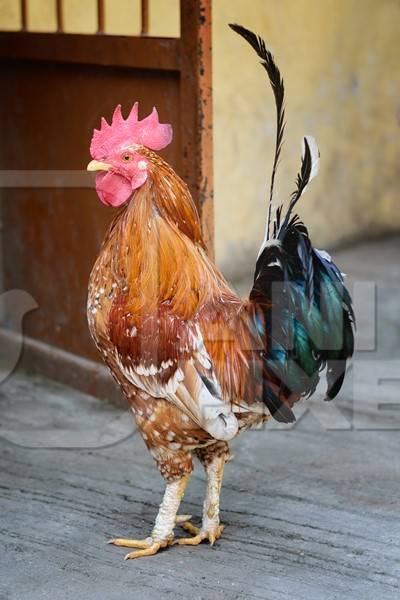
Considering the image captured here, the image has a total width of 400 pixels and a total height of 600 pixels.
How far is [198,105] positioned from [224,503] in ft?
5.75

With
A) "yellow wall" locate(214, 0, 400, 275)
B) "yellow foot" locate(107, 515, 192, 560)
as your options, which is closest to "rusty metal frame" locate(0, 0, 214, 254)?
"yellow foot" locate(107, 515, 192, 560)

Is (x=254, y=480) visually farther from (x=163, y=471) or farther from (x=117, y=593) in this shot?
(x=117, y=593)

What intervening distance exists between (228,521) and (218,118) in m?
3.54

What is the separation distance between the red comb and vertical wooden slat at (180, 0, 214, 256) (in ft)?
2.82

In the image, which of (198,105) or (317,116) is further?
(317,116)

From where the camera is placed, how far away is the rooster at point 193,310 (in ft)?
11.4

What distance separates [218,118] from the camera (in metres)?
6.81

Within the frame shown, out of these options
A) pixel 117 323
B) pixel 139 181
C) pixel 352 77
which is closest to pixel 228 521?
pixel 117 323

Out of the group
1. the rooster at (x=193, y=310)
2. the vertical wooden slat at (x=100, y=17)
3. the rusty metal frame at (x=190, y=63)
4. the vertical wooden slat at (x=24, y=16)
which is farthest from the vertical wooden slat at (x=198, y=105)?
the vertical wooden slat at (x=24, y=16)

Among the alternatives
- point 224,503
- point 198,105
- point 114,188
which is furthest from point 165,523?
point 198,105

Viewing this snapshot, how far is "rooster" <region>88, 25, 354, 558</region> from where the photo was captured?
11.4 feet

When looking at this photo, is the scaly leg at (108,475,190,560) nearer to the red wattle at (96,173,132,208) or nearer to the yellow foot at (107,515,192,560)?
the yellow foot at (107,515,192,560)

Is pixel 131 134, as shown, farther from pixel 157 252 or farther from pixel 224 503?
pixel 224 503

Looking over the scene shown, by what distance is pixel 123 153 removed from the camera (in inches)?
137
